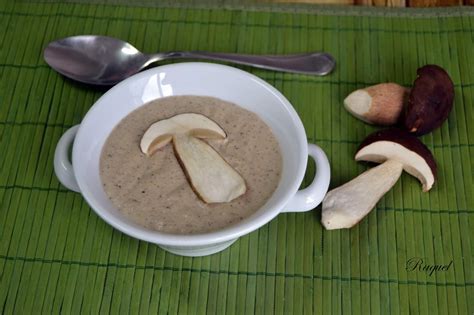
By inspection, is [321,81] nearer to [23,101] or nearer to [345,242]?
[345,242]

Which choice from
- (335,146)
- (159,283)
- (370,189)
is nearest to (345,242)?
(370,189)

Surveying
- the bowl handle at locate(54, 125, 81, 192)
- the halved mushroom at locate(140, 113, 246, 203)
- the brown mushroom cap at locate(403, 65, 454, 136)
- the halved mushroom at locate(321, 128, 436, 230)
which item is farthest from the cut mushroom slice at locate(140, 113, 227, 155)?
the brown mushroom cap at locate(403, 65, 454, 136)

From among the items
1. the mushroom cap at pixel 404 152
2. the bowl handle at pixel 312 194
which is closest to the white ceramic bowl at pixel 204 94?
the bowl handle at pixel 312 194

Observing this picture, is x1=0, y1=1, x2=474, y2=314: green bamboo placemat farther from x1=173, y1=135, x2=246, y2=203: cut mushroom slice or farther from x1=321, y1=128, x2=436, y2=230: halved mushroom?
x1=173, y1=135, x2=246, y2=203: cut mushroom slice

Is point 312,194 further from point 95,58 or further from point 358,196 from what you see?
point 95,58

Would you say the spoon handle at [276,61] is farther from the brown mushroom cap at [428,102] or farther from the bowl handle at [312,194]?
the bowl handle at [312,194]

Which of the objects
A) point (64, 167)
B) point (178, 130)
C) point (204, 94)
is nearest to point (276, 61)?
point (204, 94)
